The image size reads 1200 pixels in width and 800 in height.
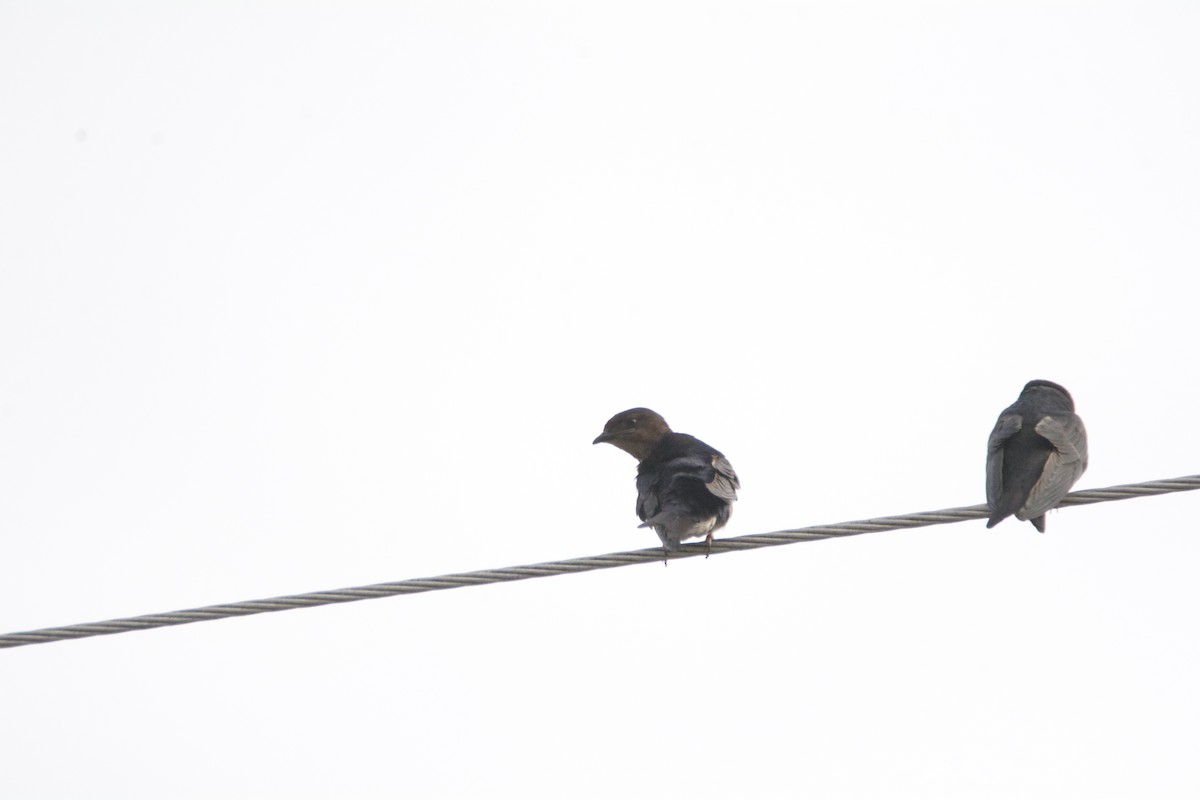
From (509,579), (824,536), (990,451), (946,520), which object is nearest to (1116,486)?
(946,520)

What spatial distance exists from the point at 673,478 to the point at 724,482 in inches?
10.8

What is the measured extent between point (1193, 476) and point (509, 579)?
2.78m

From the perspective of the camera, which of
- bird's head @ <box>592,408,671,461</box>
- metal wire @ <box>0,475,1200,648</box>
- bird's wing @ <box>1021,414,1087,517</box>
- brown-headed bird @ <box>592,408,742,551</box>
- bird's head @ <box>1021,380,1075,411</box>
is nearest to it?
metal wire @ <box>0,475,1200,648</box>

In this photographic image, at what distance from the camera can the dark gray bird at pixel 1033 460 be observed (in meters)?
7.96

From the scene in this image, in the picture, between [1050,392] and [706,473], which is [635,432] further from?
[1050,392]

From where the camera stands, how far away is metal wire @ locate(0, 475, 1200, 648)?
5.85 m

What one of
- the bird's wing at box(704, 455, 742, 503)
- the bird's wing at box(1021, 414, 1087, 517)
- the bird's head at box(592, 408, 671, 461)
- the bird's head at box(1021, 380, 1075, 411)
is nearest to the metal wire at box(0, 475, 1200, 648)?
the bird's wing at box(1021, 414, 1087, 517)

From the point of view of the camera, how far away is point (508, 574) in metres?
6.20

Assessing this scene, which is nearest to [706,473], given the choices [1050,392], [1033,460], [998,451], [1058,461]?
[998,451]

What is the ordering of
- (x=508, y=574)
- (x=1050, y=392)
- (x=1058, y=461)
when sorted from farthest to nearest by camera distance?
(x=1050, y=392), (x=1058, y=461), (x=508, y=574)

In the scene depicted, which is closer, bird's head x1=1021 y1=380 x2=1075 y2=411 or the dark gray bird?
the dark gray bird

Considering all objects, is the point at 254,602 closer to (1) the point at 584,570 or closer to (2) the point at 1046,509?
(1) the point at 584,570

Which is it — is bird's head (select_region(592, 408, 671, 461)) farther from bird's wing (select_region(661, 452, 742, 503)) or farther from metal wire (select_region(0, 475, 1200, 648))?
metal wire (select_region(0, 475, 1200, 648))

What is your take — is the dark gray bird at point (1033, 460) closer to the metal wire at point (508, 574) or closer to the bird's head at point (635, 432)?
the metal wire at point (508, 574)
